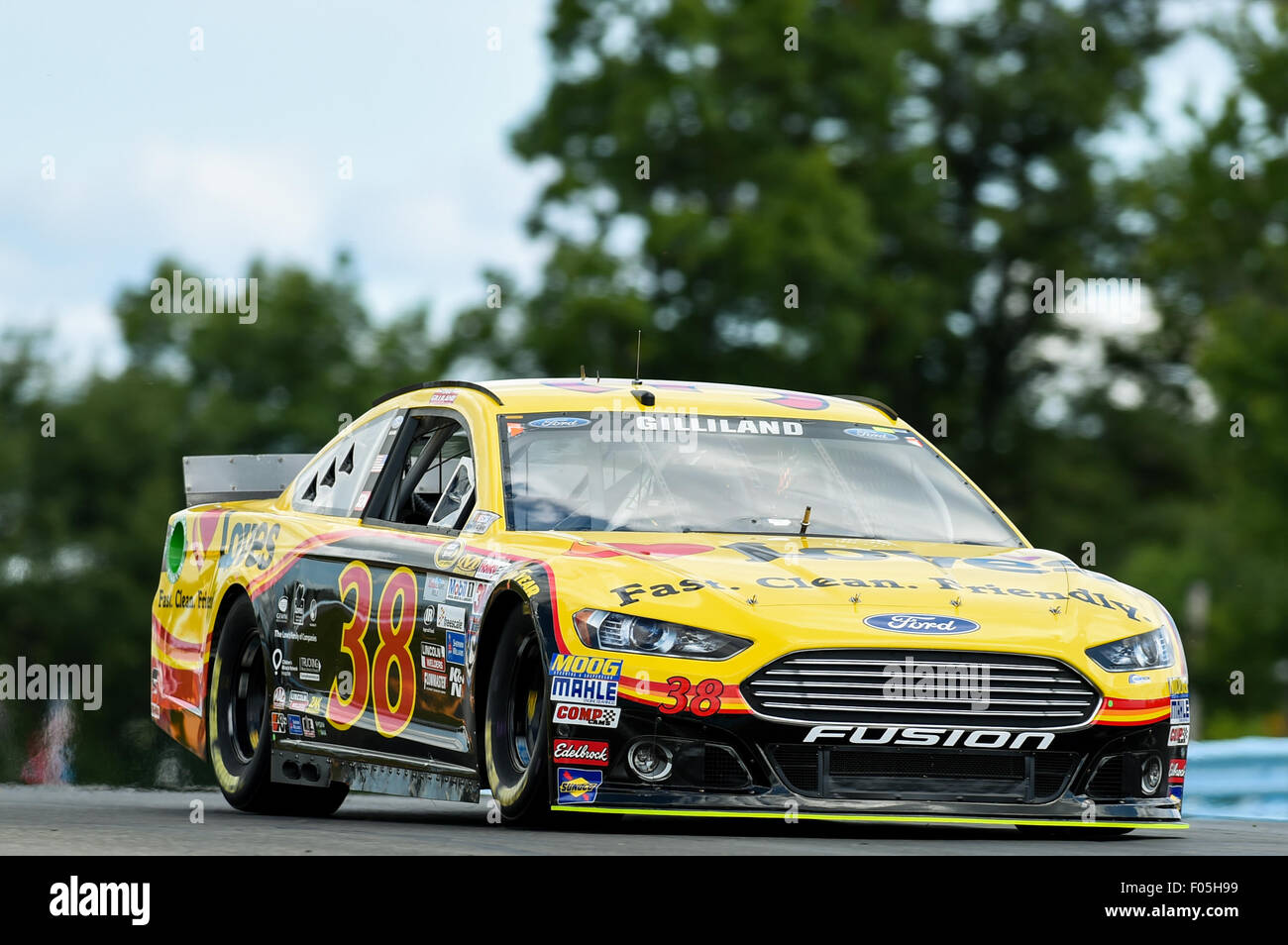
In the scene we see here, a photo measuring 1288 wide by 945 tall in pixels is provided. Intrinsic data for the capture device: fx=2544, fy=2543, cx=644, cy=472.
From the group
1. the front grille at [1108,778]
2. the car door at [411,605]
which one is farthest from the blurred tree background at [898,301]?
the front grille at [1108,778]

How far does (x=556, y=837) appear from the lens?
7.67 metres

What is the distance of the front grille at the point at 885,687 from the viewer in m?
7.80

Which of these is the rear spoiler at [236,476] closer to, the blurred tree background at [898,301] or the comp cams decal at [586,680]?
the comp cams decal at [586,680]

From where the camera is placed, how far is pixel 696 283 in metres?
39.1

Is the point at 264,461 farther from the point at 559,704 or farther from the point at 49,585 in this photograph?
the point at 49,585

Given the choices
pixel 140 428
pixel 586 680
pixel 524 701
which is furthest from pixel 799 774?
pixel 140 428

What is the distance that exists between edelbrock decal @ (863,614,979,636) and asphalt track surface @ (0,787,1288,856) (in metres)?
0.66

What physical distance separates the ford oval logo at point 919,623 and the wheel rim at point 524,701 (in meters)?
1.08

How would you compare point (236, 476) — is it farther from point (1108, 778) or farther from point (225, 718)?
point (1108, 778)

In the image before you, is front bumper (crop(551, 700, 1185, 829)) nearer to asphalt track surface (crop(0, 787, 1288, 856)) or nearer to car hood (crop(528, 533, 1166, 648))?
asphalt track surface (crop(0, 787, 1288, 856))

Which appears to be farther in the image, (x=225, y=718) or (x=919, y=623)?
(x=225, y=718)

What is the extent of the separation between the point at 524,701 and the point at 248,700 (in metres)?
2.77

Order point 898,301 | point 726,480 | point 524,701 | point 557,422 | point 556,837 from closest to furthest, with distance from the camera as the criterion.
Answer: point 556,837 → point 524,701 → point 726,480 → point 557,422 → point 898,301

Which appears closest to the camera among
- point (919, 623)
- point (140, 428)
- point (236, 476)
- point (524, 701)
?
point (919, 623)
